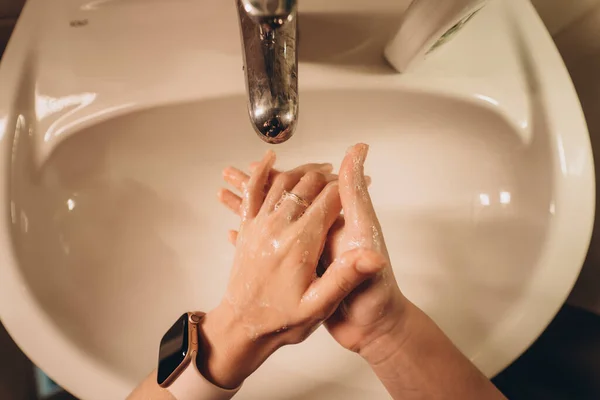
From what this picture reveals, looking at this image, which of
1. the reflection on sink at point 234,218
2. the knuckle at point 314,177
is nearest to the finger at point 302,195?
the knuckle at point 314,177

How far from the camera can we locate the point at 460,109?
1.66 feet

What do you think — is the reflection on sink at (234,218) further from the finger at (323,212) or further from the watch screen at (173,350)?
the finger at (323,212)

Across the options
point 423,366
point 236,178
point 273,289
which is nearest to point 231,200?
point 236,178

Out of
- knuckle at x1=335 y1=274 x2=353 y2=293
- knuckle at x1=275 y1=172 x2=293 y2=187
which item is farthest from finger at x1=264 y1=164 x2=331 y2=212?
knuckle at x1=335 y1=274 x2=353 y2=293

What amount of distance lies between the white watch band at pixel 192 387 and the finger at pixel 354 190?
0.59 feet

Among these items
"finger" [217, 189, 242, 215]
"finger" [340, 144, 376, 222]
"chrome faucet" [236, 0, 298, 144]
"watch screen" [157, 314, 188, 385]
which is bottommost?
"watch screen" [157, 314, 188, 385]

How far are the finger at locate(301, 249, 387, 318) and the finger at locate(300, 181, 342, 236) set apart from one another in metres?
0.04

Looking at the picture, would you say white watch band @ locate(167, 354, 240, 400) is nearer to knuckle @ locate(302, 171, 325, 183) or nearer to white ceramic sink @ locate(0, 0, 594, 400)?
white ceramic sink @ locate(0, 0, 594, 400)

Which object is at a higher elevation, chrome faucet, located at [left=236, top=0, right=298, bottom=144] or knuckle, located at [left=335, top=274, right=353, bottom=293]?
chrome faucet, located at [left=236, top=0, right=298, bottom=144]

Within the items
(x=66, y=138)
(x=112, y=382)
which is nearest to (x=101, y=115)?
(x=66, y=138)

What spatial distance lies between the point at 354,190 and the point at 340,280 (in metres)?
0.08

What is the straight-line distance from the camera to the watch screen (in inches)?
15.2

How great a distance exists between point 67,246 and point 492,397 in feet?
1.40

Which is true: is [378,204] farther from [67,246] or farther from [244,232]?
[67,246]
